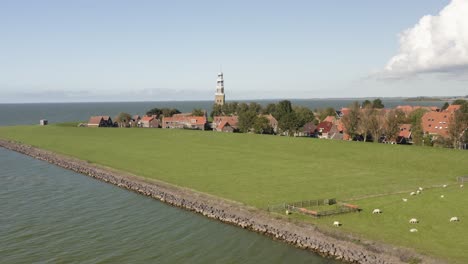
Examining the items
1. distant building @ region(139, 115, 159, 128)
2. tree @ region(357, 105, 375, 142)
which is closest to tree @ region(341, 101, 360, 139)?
tree @ region(357, 105, 375, 142)

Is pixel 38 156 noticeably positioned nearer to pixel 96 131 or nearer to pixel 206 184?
pixel 96 131

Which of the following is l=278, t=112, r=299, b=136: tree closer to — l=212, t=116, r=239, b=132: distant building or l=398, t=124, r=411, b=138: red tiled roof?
l=212, t=116, r=239, b=132: distant building

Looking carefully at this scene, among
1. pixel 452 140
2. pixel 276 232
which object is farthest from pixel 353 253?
pixel 452 140

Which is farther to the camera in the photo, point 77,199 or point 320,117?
point 320,117

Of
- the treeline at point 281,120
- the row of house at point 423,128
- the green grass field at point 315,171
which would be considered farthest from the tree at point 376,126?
the treeline at point 281,120

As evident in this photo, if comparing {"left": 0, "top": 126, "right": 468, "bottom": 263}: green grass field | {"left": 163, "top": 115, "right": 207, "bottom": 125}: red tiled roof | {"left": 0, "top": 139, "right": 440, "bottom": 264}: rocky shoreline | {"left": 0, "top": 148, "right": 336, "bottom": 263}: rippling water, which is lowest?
{"left": 0, "top": 148, "right": 336, "bottom": 263}: rippling water
